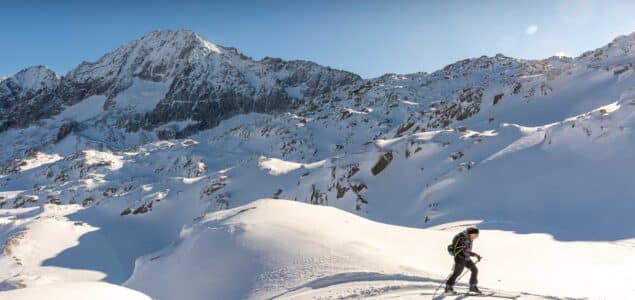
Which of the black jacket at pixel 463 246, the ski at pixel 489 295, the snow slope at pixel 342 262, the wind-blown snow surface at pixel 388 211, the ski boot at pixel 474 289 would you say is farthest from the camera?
the wind-blown snow surface at pixel 388 211

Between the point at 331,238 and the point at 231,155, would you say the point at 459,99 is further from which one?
the point at 231,155

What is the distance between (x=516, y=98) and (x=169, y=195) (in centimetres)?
4128

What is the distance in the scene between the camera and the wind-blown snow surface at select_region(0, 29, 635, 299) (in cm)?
1336

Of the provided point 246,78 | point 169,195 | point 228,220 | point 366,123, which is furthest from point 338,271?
point 246,78

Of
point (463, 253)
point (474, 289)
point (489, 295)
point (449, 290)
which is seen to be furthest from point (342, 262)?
point (489, 295)

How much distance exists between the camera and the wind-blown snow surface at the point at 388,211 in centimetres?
1336

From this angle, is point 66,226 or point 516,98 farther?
point 516,98

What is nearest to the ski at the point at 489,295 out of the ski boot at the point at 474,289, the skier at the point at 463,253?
the ski boot at the point at 474,289

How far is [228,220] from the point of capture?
1925 cm

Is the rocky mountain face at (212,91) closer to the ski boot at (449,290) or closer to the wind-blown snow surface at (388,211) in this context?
the wind-blown snow surface at (388,211)

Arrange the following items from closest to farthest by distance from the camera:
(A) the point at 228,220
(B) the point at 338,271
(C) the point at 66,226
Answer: (B) the point at 338,271, (A) the point at 228,220, (C) the point at 66,226

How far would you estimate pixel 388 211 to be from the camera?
105ft

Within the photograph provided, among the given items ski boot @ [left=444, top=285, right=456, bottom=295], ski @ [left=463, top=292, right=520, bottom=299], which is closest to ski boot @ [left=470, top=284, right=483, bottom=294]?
ski @ [left=463, top=292, right=520, bottom=299]

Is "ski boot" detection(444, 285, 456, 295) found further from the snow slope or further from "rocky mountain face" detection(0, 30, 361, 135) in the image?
"rocky mountain face" detection(0, 30, 361, 135)
